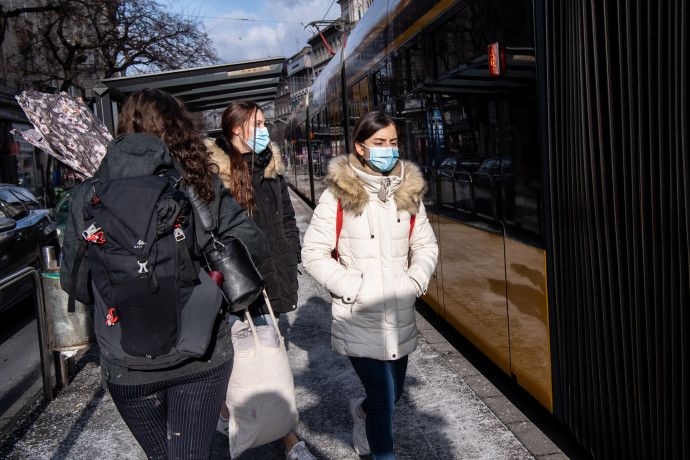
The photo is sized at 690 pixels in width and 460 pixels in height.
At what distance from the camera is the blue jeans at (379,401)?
292 cm

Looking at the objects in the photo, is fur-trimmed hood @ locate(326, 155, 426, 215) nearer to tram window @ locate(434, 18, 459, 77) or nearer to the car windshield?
tram window @ locate(434, 18, 459, 77)

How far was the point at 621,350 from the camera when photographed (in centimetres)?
255

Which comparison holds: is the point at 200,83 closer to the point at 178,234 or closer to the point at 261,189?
the point at 261,189

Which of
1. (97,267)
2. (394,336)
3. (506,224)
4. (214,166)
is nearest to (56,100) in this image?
(214,166)

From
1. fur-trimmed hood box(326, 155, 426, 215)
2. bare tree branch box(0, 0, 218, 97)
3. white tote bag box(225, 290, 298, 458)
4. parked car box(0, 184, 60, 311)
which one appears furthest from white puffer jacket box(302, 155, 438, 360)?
bare tree branch box(0, 0, 218, 97)

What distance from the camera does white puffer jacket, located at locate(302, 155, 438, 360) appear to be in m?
2.84

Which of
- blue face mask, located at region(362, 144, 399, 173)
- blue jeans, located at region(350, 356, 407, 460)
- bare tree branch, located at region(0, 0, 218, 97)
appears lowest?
blue jeans, located at region(350, 356, 407, 460)

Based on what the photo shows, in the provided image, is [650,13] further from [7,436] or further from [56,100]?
[7,436]

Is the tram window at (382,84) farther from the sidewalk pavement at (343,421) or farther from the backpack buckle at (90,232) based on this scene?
the backpack buckle at (90,232)

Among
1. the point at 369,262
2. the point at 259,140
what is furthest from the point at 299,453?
the point at 259,140

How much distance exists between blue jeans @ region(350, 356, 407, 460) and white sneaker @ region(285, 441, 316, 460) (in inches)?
16.3

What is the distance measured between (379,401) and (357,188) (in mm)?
970

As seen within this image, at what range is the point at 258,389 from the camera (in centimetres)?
274

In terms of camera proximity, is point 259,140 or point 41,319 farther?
point 41,319
